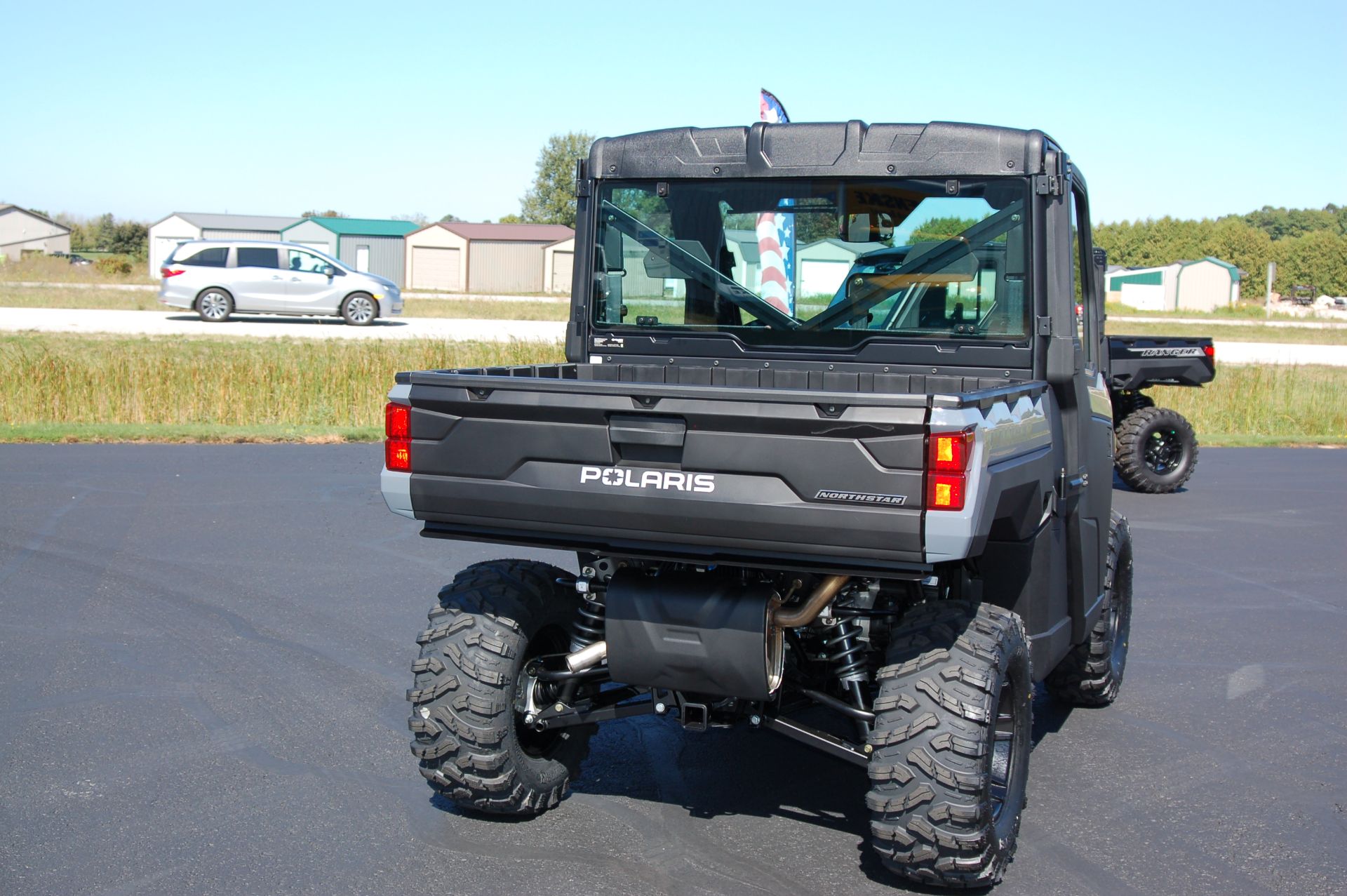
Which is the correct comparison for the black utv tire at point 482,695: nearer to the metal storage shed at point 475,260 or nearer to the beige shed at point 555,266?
the beige shed at point 555,266

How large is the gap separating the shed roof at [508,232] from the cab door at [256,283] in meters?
36.5

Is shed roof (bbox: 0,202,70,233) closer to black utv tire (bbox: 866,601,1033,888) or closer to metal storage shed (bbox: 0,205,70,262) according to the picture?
metal storage shed (bbox: 0,205,70,262)

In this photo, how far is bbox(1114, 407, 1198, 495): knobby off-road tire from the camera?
1306cm

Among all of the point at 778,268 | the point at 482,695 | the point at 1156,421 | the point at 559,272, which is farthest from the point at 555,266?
the point at 482,695

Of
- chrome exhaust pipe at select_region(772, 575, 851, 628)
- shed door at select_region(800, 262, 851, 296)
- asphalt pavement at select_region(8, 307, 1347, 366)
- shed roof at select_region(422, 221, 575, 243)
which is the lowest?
chrome exhaust pipe at select_region(772, 575, 851, 628)

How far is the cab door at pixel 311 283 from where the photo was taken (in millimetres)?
28828

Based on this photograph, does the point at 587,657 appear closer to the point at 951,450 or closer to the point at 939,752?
the point at 939,752

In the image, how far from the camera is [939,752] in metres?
3.86

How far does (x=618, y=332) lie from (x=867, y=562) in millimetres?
2042

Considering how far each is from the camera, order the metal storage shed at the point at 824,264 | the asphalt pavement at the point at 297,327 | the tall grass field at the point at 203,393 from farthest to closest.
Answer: the asphalt pavement at the point at 297,327 → the tall grass field at the point at 203,393 → the metal storage shed at the point at 824,264

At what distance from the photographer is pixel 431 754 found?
14.4ft

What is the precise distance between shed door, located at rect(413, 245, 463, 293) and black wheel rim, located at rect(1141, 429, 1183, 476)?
179 feet

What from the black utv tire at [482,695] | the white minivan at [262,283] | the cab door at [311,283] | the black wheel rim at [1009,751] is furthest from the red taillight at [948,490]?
the cab door at [311,283]

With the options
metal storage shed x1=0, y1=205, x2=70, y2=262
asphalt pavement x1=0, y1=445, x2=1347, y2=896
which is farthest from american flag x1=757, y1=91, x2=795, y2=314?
metal storage shed x1=0, y1=205, x2=70, y2=262
